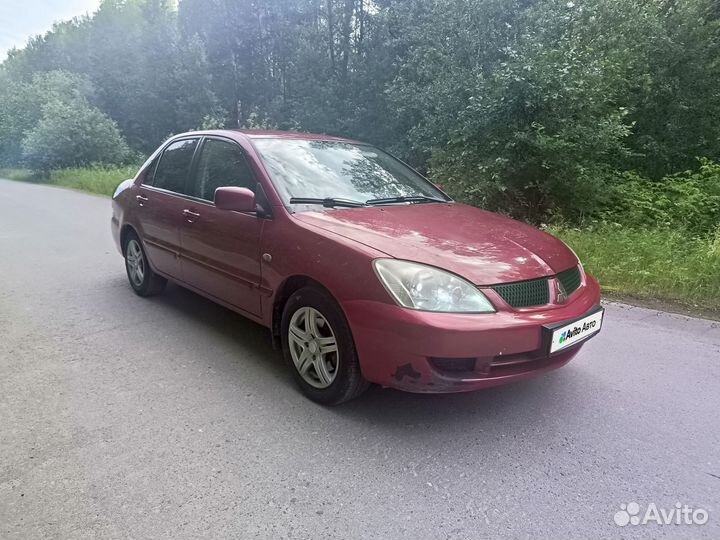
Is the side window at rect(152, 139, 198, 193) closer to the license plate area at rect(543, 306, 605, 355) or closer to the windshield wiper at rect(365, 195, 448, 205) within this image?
the windshield wiper at rect(365, 195, 448, 205)

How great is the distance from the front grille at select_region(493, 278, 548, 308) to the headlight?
14cm

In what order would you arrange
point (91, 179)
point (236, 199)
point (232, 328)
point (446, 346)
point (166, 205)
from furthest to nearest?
1. point (91, 179)
2. point (166, 205)
3. point (232, 328)
4. point (236, 199)
5. point (446, 346)

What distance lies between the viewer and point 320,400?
3.03 metres

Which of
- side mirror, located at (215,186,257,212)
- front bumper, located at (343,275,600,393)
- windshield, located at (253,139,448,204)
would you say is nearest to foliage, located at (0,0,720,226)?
windshield, located at (253,139,448,204)

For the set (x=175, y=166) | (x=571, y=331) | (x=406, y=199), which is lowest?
(x=571, y=331)

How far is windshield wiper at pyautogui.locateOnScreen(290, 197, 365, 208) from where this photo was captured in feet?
11.0

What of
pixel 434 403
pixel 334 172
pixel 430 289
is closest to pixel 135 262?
pixel 334 172

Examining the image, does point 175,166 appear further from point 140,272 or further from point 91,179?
point 91,179

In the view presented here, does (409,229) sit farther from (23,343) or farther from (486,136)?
(486,136)

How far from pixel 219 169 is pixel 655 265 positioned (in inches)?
188

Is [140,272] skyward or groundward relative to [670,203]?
groundward

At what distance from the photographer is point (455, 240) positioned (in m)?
2.98

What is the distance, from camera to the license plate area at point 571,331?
2674mm

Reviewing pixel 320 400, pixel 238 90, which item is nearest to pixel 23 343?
pixel 320 400
